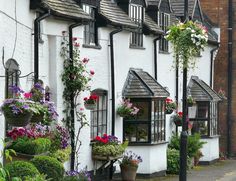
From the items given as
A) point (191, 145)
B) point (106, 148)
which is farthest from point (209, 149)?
point (106, 148)

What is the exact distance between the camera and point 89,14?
21312mm

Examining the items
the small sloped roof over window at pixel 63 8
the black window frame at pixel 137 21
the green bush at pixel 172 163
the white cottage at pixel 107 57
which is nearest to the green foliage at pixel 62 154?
the white cottage at pixel 107 57

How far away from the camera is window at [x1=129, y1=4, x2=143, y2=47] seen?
24516 mm

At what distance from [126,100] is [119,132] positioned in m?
1.16

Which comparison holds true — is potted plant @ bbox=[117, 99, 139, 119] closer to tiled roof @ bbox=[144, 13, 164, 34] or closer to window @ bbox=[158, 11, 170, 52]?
tiled roof @ bbox=[144, 13, 164, 34]

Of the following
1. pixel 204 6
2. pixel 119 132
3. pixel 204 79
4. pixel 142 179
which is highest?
pixel 204 6

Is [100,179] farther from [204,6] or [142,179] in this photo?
[204,6]

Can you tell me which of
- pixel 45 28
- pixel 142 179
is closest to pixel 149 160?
pixel 142 179

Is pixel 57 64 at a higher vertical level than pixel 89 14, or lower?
lower

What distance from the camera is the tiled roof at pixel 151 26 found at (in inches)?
997

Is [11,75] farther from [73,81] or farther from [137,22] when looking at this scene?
[137,22]

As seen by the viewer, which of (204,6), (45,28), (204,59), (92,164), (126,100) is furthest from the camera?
(204,6)

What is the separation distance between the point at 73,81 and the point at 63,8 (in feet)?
6.65

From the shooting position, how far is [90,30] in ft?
70.5
